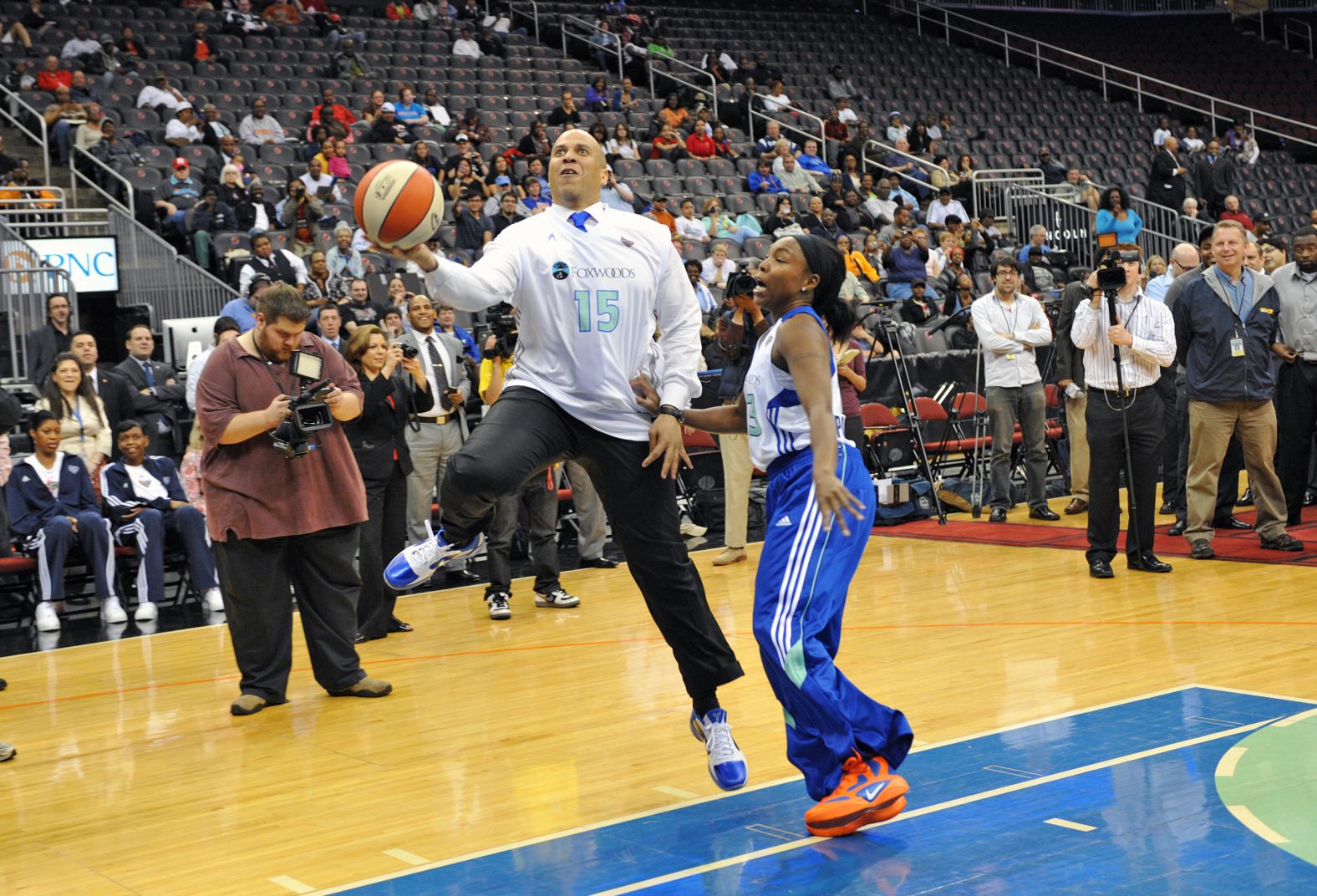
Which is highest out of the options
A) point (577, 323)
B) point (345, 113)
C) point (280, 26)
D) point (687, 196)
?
point (280, 26)

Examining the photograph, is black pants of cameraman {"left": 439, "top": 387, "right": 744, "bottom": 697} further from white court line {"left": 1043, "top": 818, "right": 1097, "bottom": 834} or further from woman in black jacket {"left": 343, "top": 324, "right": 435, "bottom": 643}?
woman in black jacket {"left": 343, "top": 324, "right": 435, "bottom": 643}

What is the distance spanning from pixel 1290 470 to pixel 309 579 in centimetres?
725

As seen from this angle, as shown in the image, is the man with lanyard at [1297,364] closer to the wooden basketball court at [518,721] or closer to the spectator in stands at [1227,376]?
the spectator in stands at [1227,376]

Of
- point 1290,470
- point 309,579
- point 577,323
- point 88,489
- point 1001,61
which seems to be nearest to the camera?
point 577,323

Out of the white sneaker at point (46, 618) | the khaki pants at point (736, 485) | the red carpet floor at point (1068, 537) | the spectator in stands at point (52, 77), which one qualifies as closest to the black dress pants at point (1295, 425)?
the red carpet floor at point (1068, 537)

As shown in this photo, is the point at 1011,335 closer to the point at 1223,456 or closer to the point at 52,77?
the point at 1223,456

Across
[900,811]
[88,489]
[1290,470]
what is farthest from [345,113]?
[900,811]

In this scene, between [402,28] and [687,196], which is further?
[402,28]

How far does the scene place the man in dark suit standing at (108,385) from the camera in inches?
393

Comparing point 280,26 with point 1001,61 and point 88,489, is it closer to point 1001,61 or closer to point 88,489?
point 88,489

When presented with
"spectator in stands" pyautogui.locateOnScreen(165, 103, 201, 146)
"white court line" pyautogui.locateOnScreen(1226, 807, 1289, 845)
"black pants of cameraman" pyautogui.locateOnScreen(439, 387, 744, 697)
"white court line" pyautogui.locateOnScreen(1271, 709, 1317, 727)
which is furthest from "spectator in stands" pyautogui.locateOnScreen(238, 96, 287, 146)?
"white court line" pyautogui.locateOnScreen(1226, 807, 1289, 845)

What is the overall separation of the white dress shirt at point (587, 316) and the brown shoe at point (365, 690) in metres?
2.33

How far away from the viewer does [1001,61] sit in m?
28.9

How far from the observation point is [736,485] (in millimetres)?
10148
